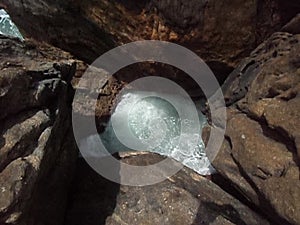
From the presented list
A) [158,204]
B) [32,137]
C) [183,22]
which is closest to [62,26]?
[183,22]

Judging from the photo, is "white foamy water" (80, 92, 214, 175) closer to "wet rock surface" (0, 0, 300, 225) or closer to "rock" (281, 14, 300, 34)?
"wet rock surface" (0, 0, 300, 225)

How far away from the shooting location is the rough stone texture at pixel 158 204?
324 centimetres

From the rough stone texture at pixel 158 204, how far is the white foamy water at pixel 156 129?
3.03 feet

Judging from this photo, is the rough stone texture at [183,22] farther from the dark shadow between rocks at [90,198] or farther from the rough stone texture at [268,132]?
the dark shadow between rocks at [90,198]

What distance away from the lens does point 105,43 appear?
15.4 feet

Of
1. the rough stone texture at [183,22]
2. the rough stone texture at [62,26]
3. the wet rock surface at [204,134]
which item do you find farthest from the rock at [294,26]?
the rough stone texture at [62,26]

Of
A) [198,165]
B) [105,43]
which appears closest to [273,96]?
[198,165]

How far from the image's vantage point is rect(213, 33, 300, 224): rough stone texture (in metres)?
2.80

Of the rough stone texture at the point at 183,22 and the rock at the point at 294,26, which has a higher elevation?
the rock at the point at 294,26

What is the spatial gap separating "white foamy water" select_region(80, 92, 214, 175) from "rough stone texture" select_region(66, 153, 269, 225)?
36.4 inches

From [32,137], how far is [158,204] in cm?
130

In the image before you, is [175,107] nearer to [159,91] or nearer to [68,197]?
[159,91]

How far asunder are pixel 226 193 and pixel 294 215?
98 cm

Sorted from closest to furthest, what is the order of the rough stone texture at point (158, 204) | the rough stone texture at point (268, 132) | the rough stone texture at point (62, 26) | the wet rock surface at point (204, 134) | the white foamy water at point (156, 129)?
the wet rock surface at point (204, 134) < the rough stone texture at point (268, 132) < the rough stone texture at point (158, 204) < the rough stone texture at point (62, 26) < the white foamy water at point (156, 129)
